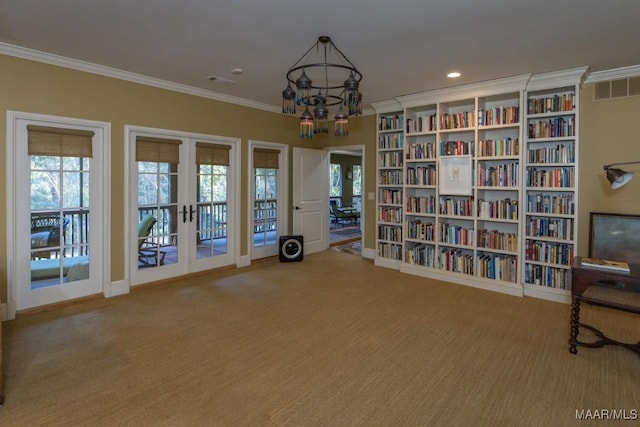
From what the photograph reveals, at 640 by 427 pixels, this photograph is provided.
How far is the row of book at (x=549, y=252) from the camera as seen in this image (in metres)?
4.08

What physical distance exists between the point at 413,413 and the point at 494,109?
380 cm

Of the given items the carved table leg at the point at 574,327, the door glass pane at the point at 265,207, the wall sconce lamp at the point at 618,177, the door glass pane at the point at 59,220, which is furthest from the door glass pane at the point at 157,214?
the wall sconce lamp at the point at 618,177

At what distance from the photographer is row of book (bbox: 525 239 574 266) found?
4.08 m

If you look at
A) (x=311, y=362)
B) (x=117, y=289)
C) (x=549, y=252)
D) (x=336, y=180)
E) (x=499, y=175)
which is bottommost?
(x=311, y=362)

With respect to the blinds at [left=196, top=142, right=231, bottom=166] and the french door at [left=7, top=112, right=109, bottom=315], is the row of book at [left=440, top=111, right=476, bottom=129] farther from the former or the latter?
the french door at [left=7, top=112, right=109, bottom=315]

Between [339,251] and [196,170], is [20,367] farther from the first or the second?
[339,251]

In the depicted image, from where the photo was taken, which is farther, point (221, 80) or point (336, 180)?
point (336, 180)

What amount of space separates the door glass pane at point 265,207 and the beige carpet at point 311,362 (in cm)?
182

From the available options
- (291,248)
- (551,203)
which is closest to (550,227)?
(551,203)

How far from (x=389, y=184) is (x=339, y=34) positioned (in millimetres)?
2921

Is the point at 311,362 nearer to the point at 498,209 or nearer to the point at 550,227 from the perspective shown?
the point at 498,209

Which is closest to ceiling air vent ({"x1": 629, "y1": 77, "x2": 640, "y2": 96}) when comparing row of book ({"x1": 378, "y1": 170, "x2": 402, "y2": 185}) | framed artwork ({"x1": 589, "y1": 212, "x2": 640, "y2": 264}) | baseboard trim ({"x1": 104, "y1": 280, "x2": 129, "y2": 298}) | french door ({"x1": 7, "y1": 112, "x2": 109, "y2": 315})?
framed artwork ({"x1": 589, "y1": 212, "x2": 640, "y2": 264})

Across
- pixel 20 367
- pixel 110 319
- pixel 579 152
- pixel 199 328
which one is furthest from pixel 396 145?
pixel 20 367

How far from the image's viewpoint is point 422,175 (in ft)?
16.9
